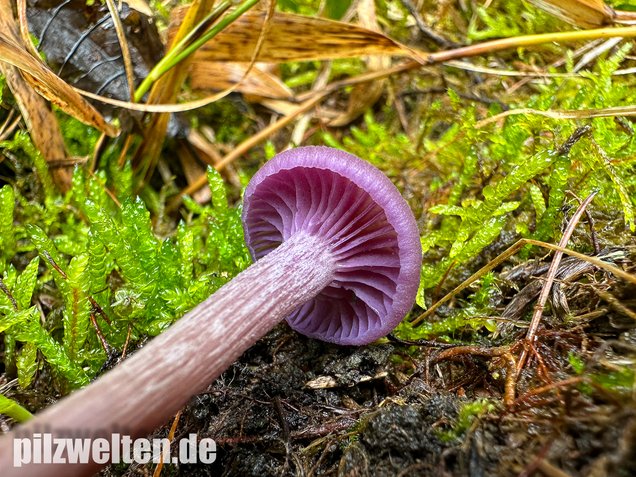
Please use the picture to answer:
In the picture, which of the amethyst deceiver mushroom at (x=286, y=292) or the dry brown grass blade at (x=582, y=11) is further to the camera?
the dry brown grass blade at (x=582, y=11)

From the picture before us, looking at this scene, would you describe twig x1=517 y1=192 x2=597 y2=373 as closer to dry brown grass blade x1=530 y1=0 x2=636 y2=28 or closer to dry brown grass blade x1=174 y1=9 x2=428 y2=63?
dry brown grass blade x1=530 y1=0 x2=636 y2=28

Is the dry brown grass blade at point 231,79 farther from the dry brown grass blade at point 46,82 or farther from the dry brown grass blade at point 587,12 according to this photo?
the dry brown grass blade at point 587,12

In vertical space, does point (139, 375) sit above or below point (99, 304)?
below

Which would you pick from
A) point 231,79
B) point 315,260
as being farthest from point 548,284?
point 231,79

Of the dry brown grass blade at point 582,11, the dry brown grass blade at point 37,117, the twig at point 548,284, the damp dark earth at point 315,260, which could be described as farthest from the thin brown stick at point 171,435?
the dry brown grass blade at point 582,11

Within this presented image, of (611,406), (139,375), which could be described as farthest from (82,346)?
(611,406)

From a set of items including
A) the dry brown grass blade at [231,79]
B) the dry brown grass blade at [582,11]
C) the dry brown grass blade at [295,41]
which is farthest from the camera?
the dry brown grass blade at [231,79]

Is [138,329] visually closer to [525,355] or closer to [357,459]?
[357,459]
